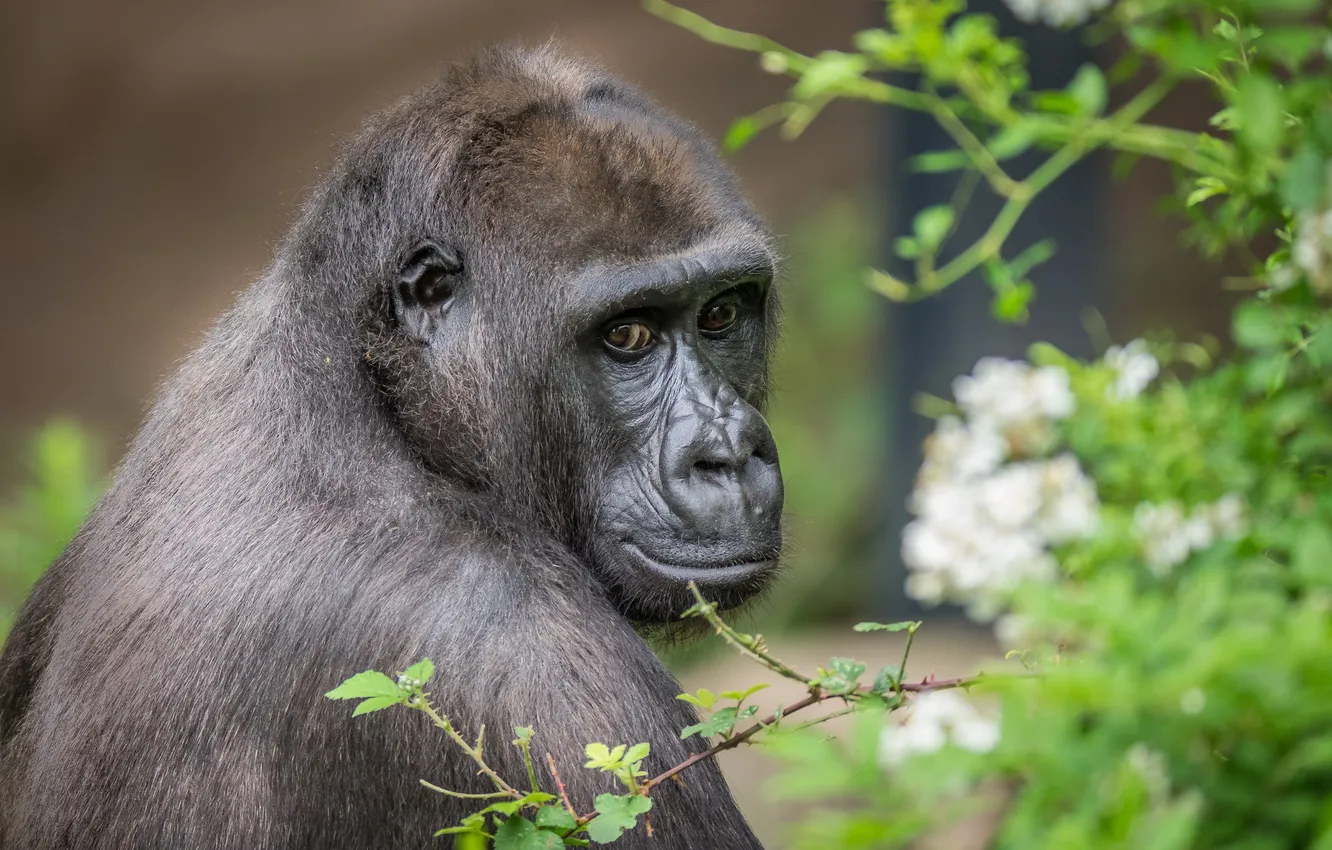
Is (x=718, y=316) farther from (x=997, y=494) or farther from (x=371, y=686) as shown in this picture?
(x=371, y=686)

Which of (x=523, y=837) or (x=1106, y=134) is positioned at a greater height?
(x=1106, y=134)

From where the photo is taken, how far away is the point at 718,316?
4031mm

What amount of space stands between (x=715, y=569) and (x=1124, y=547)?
1.03m

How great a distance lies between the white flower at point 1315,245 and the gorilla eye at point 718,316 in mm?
1664

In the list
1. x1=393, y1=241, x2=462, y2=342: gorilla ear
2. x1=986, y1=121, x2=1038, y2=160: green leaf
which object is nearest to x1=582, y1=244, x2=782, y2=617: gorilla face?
x1=393, y1=241, x2=462, y2=342: gorilla ear

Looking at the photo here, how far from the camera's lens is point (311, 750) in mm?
2979

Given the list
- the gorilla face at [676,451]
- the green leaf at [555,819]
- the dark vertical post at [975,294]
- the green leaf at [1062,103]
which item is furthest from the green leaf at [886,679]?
the dark vertical post at [975,294]

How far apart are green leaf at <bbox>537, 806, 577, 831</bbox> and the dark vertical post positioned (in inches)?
240

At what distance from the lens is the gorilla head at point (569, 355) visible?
11.6 ft

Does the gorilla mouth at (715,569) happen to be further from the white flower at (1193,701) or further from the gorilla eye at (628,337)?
the white flower at (1193,701)

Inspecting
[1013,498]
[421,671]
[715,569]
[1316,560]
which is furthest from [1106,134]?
[421,671]

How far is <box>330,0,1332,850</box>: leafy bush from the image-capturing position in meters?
1.55

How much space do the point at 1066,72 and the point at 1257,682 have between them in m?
7.12

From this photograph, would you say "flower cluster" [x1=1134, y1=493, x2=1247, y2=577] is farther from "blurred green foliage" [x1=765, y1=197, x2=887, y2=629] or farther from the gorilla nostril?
"blurred green foliage" [x1=765, y1=197, x2=887, y2=629]
